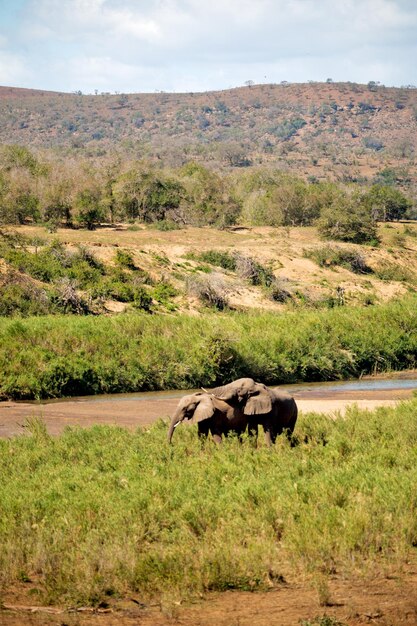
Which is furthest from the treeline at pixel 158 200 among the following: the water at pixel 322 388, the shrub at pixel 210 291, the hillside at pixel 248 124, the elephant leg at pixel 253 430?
the hillside at pixel 248 124

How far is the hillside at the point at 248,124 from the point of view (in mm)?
129875

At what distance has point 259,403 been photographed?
655 inches

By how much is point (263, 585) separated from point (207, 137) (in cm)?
15405

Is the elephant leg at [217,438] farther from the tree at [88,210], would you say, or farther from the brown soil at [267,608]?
the tree at [88,210]

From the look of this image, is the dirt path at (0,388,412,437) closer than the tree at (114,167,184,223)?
Yes

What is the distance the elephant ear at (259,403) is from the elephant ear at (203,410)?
68 cm

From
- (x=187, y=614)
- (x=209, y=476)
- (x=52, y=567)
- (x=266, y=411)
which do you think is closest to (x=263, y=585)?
(x=187, y=614)

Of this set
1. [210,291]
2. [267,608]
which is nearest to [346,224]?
[210,291]

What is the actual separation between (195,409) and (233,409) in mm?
767

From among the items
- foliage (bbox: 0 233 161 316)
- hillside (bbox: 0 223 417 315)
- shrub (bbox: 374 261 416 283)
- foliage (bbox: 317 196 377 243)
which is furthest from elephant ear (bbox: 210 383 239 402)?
foliage (bbox: 317 196 377 243)

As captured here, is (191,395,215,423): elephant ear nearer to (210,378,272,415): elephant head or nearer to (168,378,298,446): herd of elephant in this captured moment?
(168,378,298,446): herd of elephant

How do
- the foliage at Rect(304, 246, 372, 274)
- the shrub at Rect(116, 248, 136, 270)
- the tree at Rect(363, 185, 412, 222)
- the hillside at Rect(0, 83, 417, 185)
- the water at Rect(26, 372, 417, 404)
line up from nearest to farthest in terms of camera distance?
the water at Rect(26, 372, 417, 404)
the shrub at Rect(116, 248, 136, 270)
the foliage at Rect(304, 246, 372, 274)
the tree at Rect(363, 185, 412, 222)
the hillside at Rect(0, 83, 417, 185)

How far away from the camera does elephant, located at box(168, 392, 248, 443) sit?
16328mm

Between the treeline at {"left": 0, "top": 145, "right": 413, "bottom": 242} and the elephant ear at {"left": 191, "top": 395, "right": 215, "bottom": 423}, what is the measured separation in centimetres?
3723
